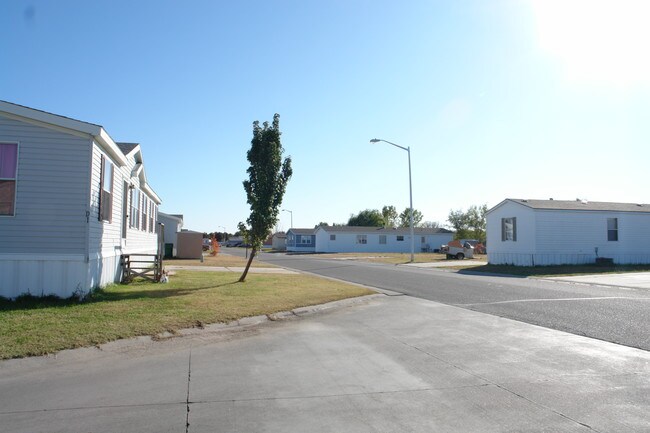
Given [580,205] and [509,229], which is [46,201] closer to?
[509,229]

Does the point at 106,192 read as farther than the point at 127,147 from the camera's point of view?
No

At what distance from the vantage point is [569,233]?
28.4 meters

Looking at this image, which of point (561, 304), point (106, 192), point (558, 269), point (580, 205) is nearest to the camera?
point (561, 304)

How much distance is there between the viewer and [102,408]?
4.81m

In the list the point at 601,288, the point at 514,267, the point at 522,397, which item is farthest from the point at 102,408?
the point at 514,267

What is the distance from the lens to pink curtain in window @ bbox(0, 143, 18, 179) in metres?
10.7

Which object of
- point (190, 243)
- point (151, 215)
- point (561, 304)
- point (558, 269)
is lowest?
point (561, 304)

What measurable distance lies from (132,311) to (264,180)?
7.38 m

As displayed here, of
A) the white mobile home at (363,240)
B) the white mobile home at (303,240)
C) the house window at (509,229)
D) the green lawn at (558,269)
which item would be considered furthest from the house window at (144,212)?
the white mobile home at (303,240)

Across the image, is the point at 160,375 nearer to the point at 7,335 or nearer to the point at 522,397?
the point at 7,335

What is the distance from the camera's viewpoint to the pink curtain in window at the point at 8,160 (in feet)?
35.2

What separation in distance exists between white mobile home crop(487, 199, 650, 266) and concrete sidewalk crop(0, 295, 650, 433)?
69.1ft

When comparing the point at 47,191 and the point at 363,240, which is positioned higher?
the point at 47,191

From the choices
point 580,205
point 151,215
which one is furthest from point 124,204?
point 580,205
